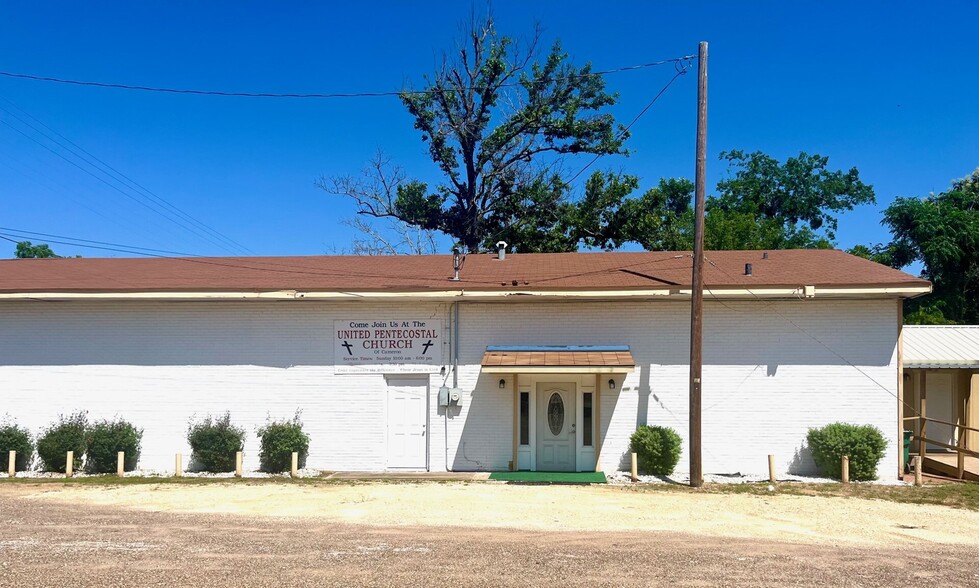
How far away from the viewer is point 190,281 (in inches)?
738

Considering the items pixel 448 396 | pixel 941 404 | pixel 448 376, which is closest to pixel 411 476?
pixel 448 396

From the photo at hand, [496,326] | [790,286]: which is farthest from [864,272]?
[496,326]

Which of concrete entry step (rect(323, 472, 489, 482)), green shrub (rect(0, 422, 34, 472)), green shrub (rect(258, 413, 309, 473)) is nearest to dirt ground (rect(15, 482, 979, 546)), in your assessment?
concrete entry step (rect(323, 472, 489, 482))

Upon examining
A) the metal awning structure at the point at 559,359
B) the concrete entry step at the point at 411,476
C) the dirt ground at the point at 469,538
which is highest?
the metal awning structure at the point at 559,359

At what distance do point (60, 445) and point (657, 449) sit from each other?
1230cm

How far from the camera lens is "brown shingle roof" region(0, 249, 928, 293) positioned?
56.5 ft

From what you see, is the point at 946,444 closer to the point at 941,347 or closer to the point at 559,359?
the point at 941,347

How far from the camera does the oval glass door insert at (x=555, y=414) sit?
17422 mm

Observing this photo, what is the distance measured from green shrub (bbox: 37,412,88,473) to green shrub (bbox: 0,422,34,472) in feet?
0.77

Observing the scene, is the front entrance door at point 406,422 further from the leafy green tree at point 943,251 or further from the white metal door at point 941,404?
the leafy green tree at point 943,251

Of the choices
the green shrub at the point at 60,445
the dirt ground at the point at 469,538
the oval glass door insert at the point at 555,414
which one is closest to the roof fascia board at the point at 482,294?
the oval glass door insert at the point at 555,414

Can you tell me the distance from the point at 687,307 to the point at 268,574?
36.3 ft

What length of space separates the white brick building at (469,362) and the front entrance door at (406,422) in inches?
1.3

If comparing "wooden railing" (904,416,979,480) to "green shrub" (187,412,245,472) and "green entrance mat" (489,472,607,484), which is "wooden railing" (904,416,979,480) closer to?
"green entrance mat" (489,472,607,484)
